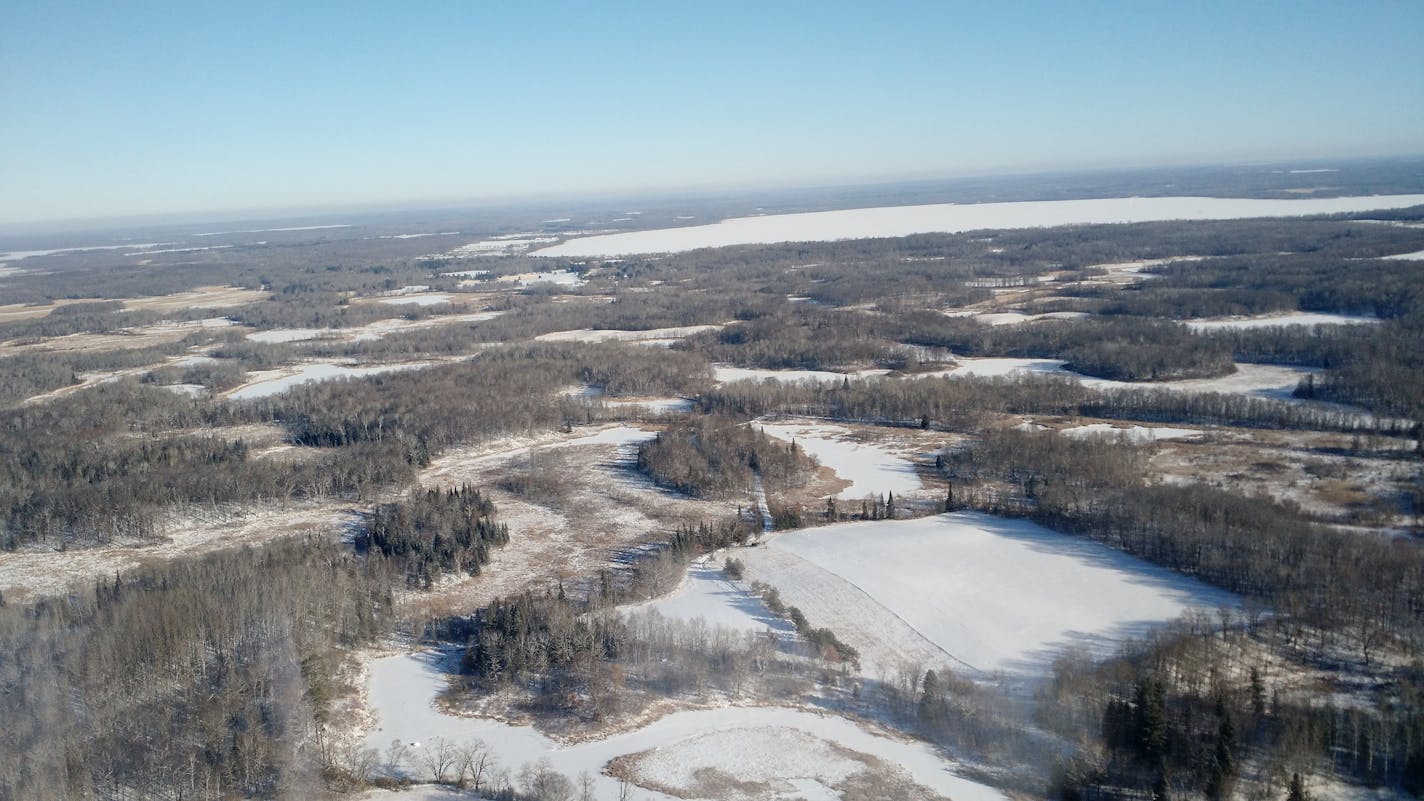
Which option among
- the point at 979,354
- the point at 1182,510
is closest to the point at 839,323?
the point at 979,354

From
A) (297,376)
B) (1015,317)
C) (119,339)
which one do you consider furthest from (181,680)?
(119,339)

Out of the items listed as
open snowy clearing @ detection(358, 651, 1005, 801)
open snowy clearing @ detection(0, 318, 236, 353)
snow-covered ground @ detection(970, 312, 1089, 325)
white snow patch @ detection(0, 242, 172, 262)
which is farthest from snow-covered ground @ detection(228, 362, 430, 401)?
white snow patch @ detection(0, 242, 172, 262)

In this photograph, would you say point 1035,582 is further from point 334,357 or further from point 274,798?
point 334,357

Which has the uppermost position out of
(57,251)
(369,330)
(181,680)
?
(57,251)

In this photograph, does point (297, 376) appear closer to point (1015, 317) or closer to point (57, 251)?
point (1015, 317)

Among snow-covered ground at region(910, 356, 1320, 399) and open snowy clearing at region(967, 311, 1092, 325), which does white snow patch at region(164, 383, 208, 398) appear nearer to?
snow-covered ground at region(910, 356, 1320, 399)

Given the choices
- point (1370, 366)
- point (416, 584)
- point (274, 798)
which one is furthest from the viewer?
point (1370, 366)
